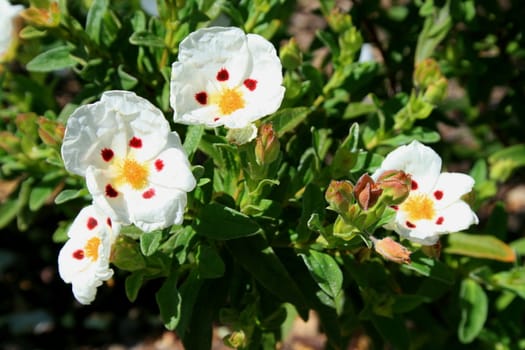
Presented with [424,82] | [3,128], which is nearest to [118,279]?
[3,128]

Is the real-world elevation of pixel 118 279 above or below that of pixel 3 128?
below

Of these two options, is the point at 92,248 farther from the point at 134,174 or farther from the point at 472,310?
the point at 472,310

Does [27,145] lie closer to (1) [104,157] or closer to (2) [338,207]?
(1) [104,157]

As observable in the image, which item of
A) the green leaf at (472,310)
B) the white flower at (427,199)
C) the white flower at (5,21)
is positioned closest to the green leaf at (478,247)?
the green leaf at (472,310)

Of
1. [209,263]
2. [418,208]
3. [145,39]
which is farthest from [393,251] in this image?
[145,39]

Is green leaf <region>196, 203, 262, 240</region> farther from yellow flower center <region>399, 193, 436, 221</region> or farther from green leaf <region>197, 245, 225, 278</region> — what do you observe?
yellow flower center <region>399, 193, 436, 221</region>

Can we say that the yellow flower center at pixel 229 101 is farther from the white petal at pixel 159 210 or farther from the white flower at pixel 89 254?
the white flower at pixel 89 254
